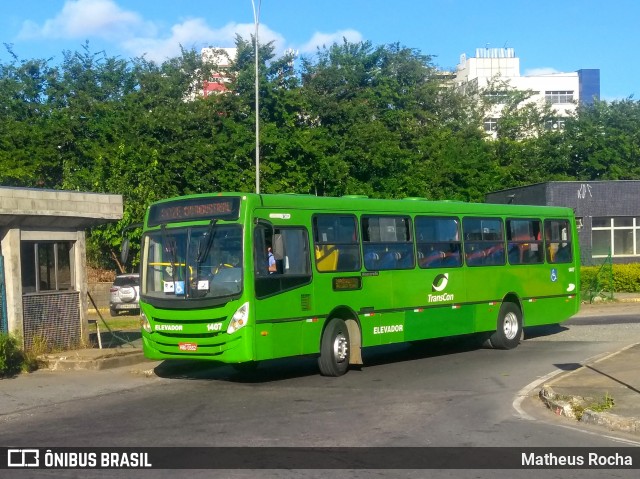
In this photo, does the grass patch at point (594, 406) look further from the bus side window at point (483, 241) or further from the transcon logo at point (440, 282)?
the bus side window at point (483, 241)

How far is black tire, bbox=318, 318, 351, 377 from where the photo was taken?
1512cm

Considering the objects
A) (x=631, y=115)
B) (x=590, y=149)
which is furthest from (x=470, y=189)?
(x=631, y=115)

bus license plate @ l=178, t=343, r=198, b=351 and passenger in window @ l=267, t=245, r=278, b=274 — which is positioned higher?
passenger in window @ l=267, t=245, r=278, b=274

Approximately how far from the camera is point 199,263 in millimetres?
14164

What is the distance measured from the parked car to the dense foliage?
3.90m

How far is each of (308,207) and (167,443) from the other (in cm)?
646

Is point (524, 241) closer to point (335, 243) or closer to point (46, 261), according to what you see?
point (335, 243)

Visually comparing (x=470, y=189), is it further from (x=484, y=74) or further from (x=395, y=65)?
(x=484, y=74)

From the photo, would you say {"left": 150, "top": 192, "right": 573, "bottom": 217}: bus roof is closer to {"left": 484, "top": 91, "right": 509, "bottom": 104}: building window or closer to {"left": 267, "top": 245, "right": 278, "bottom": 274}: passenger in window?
{"left": 267, "top": 245, "right": 278, "bottom": 274}: passenger in window

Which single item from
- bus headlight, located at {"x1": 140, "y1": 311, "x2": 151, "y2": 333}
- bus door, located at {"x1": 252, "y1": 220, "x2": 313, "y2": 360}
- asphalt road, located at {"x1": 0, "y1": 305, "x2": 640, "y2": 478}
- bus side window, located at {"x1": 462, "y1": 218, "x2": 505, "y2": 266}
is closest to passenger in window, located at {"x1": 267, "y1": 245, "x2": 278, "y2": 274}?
bus door, located at {"x1": 252, "y1": 220, "x2": 313, "y2": 360}

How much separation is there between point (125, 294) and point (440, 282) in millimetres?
18565

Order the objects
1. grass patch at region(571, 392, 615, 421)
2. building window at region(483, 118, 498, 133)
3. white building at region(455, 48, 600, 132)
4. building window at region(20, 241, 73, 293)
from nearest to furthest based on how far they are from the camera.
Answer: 1. grass patch at region(571, 392, 615, 421)
2. building window at region(20, 241, 73, 293)
3. building window at region(483, 118, 498, 133)
4. white building at region(455, 48, 600, 132)

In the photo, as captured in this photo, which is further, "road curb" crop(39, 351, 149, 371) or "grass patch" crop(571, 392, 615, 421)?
"road curb" crop(39, 351, 149, 371)

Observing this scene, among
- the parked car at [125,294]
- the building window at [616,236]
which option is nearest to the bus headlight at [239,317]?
the parked car at [125,294]
